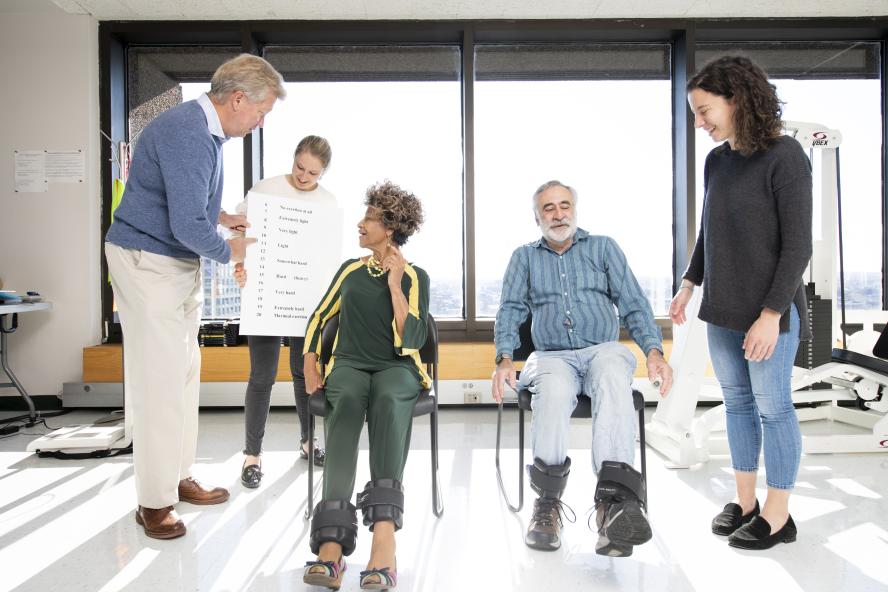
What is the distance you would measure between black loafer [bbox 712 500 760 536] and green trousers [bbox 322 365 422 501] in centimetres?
111

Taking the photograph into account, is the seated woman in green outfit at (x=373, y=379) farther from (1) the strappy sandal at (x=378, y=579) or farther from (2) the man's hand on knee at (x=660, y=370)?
(2) the man's hand on knee at (x=660, y=370)

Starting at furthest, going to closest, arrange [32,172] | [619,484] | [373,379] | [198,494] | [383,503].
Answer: [32,172]
[198,494]
[373,379]
[619,484]
[383,503]

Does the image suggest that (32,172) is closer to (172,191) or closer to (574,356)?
(172,191)

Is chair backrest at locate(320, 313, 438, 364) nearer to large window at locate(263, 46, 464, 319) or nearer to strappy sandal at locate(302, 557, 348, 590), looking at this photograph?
strappy sandal at locate(302, 557, 348, 590)

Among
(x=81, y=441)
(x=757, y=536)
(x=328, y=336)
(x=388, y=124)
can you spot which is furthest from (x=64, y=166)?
(x=757, y=536)

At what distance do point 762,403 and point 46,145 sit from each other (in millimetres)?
4604

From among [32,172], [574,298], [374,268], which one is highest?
[32,172]

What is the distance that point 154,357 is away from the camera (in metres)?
1.90

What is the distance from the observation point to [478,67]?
4273mm

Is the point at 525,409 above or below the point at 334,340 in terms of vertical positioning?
below

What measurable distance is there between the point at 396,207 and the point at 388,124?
236 cm

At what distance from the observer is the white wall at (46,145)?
396 centimetres

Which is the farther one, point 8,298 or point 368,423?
point 8,298

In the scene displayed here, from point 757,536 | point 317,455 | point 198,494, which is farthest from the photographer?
point 317,455
